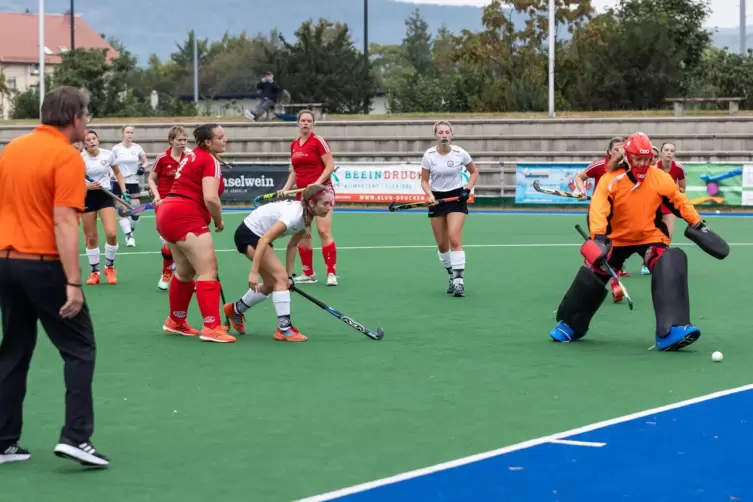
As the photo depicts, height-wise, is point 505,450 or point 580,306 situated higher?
point 580,306

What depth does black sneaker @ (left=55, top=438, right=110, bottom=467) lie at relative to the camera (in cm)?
651

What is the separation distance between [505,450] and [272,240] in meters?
4.07

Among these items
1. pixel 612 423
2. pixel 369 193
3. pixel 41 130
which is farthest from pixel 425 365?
pixel 369 193

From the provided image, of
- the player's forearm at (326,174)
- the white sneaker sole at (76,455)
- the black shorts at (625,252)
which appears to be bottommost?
the white sneaker sole at (76,455)

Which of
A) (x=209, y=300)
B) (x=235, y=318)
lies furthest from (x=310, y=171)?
(x=209, y=300)

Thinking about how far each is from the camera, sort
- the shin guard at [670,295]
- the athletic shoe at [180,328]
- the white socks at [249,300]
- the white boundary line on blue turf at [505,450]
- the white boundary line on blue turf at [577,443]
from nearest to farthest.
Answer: the white boundary line on blue turf at [505,450]
the white boundary line on blue turf at [577,443]
the shin guard at [670,295]
the white socks at [249,300]
the athletic shoe at [180,328]

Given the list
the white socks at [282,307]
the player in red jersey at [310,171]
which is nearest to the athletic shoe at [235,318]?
the white socks at [282,307]

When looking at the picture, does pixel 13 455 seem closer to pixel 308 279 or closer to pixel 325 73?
pixel 308 279

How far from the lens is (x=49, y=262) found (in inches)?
254

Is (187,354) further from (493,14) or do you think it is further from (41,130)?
(493,14)

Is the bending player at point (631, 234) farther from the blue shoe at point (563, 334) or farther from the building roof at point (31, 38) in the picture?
the building roof at point (31, 38)

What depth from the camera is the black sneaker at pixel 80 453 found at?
651 centimetres

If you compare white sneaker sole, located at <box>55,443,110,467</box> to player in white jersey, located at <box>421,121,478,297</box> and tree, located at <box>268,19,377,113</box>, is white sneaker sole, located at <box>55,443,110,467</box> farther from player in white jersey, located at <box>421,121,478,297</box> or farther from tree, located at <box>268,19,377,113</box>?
tree, located at <box>268,19,377,113</box>

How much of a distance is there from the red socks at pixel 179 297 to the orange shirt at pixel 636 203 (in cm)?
356
